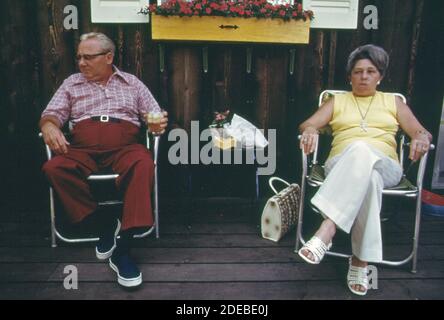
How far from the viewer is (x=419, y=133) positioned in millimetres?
2477

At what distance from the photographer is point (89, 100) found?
2.79 m

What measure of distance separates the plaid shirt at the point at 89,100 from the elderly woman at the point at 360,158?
3.90 feet

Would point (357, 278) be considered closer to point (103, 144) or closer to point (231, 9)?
point (103, 144)

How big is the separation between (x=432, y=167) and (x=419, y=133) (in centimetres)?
127

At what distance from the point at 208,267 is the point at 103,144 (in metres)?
1.00

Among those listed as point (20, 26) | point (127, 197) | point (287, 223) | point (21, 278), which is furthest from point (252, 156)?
point (20, 26)

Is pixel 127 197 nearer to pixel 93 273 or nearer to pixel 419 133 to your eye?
pixel 93 273

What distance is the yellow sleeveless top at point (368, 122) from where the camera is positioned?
2656 mm

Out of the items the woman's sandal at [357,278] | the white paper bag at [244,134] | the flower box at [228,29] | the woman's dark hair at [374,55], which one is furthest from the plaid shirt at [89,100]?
the woman's sandal at [357,278]

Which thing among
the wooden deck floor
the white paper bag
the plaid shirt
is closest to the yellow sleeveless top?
the white paper bag

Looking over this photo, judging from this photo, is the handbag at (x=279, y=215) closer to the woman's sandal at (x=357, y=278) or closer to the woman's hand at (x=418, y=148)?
the woman's sandal at (x=357, y=278)

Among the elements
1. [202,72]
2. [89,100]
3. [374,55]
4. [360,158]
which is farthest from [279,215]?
[89,100]

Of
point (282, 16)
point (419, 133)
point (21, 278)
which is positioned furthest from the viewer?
point (282, 16)
